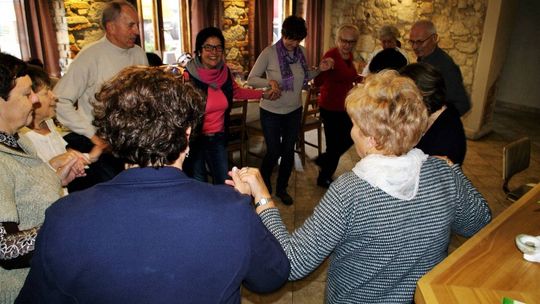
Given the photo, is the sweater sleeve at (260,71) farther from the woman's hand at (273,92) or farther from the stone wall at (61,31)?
the stone wall at (61,31)

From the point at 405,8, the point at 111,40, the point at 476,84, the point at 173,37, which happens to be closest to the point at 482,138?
the point at 476,84

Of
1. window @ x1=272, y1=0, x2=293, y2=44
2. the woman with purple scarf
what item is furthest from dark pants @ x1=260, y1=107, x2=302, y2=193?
window @ x1=272, y1=0, x2=293, y2=44

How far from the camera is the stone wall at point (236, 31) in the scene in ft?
19.7

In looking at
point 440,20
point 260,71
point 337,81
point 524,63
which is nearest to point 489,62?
point 440,20

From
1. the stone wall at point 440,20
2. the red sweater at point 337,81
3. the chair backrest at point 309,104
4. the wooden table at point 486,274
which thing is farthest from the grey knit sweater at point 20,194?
the stone wall at point 440,20

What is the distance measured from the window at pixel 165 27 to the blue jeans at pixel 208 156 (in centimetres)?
→ 329

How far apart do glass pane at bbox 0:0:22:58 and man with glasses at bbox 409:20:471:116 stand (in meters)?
4.40

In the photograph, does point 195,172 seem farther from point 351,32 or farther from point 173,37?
point 173,37

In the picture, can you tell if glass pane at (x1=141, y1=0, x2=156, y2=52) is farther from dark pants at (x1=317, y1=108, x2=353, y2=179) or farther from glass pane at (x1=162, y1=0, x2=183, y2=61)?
A: dark pants at (x1=317, y1=108, x2=353, y2=179)

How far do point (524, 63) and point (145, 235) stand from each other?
7.59 metres

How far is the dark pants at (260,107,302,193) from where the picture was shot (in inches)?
123

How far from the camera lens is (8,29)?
4.55m

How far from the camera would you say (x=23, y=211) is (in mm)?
1187

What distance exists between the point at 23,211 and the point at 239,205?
0.78 m
